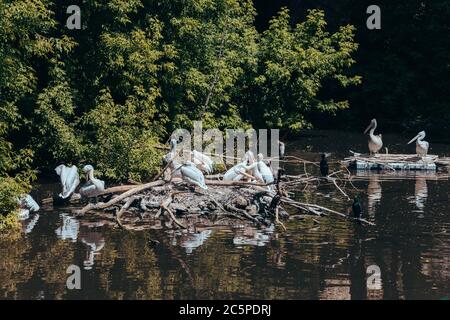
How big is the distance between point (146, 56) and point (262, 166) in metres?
6.42

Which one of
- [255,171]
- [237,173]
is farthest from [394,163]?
[237,173]

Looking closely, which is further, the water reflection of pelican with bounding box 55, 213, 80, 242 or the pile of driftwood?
the pile of driftwood

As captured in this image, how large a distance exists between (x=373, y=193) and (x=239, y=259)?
373 inches

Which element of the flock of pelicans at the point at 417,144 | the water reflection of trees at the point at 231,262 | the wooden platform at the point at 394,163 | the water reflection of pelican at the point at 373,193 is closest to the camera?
the water reflection of trees at the point at 231,262

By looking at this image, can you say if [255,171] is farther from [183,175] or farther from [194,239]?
[194,239]

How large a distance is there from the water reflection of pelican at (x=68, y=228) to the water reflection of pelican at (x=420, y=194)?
8755mm

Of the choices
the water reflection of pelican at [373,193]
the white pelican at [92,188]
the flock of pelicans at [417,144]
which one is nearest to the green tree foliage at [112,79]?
the white pelican at [92,188]

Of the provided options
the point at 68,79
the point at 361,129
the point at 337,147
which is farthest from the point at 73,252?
the point at 361,129

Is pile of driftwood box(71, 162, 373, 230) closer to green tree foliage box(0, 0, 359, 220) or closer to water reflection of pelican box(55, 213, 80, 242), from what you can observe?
water reflection of pelican box(55, 213, 80, 242)

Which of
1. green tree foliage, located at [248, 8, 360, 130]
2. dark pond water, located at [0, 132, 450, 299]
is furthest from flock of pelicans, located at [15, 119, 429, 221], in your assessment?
green tree foliage, located at [248, 8, 360, 130]

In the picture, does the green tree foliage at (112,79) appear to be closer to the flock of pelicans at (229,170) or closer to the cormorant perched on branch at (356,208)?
the flock of pelicans at (229,170)

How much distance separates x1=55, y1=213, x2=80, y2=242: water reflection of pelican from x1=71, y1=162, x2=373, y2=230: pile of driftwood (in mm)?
338

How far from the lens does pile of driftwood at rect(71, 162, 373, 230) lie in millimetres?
22219

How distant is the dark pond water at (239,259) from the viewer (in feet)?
54.9
